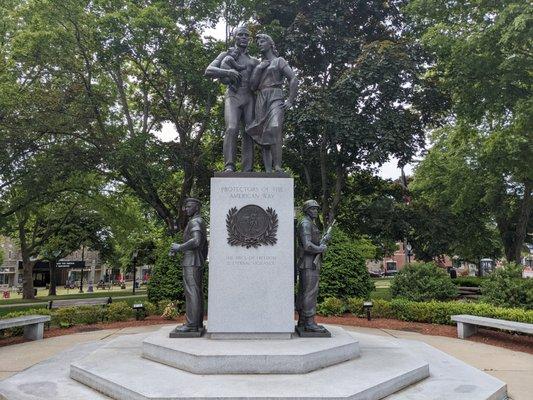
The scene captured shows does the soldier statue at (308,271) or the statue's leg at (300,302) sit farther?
the statue's leg at (300,302)

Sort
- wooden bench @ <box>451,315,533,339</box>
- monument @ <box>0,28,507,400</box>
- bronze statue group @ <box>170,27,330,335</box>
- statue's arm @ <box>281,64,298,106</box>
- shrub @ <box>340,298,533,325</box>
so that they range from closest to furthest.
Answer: monument @ <box>0,28,507,400</box> → bronze statue group @ <box>170,27,330,335</box> → statue's arm @ <box>281,64,298,106</box> → wooden bench @ <box>451,315,533,339</box> → shrub @ <box>340,298,533,325</box>

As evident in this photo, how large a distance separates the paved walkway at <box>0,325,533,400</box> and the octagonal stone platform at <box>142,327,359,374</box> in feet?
8.21

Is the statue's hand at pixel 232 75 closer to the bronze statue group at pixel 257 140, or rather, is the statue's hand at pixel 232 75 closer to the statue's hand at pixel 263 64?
the bronze statue group at pixel 257 140

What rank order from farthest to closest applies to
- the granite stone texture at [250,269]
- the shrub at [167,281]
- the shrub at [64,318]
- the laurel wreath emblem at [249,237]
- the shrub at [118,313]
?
the shrub at [167,281], the shrub at [118,313], the shrub at [64,318], the laurel wreath emblem at [249,237], the granite stone texture at [250,269]

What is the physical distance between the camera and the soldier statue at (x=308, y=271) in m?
8.10

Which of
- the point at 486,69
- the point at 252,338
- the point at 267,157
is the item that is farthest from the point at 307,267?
the point at 486,69

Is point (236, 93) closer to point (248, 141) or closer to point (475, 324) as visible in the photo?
point (248, 141)

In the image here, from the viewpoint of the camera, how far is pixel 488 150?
20.8 meters

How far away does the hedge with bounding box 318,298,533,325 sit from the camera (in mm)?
11742

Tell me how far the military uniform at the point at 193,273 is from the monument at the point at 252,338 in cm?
2

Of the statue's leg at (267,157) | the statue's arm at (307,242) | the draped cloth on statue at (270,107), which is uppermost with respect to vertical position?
the draped cloth on statue at (270,107)

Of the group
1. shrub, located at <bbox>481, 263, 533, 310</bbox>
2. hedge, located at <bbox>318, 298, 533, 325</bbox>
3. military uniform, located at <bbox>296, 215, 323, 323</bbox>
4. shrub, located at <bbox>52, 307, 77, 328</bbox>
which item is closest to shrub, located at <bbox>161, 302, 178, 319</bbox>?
shrub, located at <bbox>52, 307, 77, 328</bbox>

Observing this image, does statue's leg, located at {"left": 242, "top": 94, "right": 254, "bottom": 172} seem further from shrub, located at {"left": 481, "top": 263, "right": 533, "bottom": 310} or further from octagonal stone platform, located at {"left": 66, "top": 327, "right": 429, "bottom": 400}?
shrub, located at {"left": 481, "top": 263, "right": 533, "bottom": 310}

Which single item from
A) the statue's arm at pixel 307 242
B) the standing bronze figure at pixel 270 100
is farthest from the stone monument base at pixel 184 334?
the standing bronze figure at pixel 270 100
